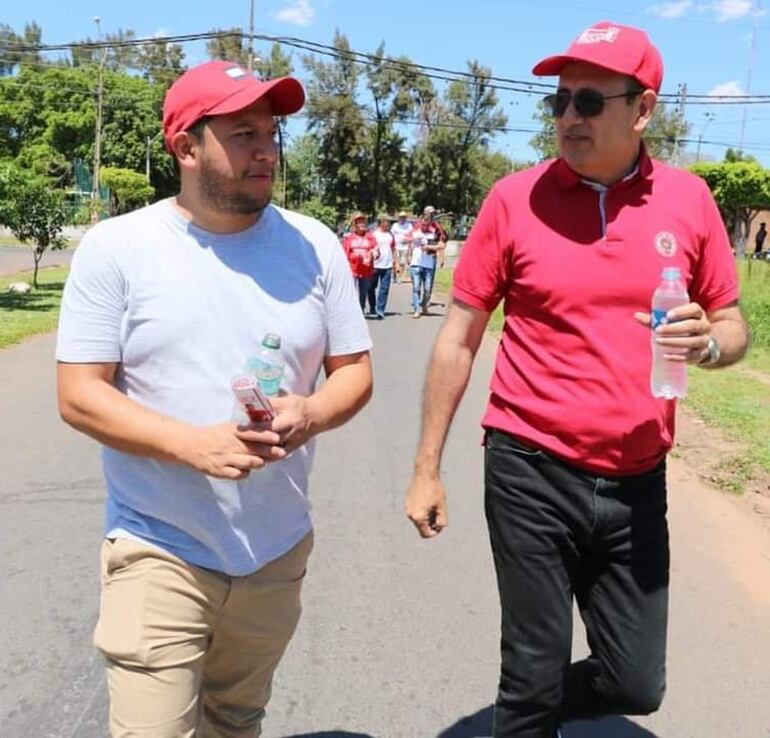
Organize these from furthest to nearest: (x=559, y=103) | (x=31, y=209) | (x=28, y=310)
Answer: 1. (x=31, y=209)
2. (x=28, y=310)
3. (x=559, y=103)

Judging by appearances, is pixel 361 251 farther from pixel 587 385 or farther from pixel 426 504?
pixel 587 385

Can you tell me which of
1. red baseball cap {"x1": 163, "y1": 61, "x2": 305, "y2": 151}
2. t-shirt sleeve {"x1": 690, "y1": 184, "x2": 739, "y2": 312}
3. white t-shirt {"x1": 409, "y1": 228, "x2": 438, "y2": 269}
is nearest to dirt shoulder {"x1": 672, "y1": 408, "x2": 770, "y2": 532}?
t-shirt sleeve {"x1": 690, "y1": 184, "x2": 739, "y2": 312}

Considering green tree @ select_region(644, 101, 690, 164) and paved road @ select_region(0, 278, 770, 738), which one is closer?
paved road @ select_region(0, 278, 770, 738)

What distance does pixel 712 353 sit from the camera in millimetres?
2623

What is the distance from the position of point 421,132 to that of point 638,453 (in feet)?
217

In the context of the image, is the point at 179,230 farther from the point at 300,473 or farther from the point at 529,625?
the point at 529,625

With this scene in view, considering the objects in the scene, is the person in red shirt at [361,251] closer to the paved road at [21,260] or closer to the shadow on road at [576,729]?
the paved road at [21,260]

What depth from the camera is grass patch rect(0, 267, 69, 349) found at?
12727mm

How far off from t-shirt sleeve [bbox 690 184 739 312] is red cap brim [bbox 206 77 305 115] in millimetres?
1245

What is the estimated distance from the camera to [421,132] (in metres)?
66.4

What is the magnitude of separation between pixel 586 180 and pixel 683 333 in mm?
587

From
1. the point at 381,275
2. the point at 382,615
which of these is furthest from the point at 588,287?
the point at 381,275

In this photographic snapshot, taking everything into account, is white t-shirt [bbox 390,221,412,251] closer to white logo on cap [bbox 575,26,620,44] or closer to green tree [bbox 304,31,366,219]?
white logo on cap [bbox 575,26,620,44]

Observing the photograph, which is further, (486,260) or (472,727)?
(472,727)
